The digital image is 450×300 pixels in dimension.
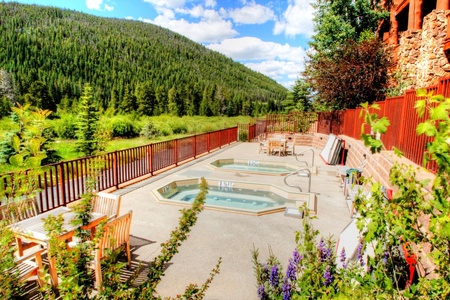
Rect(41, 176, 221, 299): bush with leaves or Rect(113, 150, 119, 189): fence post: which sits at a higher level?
Rect(41, 176, 221, 299): bush with leaves

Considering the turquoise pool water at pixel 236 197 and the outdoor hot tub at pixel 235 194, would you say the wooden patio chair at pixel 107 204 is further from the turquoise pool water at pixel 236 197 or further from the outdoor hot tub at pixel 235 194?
the turquoise pool water at pixel 236 197

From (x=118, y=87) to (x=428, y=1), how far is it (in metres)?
65.6

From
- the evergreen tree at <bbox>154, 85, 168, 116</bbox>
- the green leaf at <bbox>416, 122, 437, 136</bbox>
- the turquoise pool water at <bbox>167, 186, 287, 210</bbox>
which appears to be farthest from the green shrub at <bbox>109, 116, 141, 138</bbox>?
the evergreen tree at <bbox>154, 85, 168, 116</bbox>

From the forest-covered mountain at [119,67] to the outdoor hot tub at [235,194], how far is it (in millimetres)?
51303

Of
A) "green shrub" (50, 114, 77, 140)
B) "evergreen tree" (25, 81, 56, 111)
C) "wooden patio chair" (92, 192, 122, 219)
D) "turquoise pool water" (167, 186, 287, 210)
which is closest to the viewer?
"wooden patio chair" (92, 192, 122, 219)

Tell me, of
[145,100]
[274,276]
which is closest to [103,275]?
[274,276]

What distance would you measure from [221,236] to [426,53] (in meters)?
12.9

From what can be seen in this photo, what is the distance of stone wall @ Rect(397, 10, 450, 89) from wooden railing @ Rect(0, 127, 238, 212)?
9.38 m

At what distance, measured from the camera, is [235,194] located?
759cm

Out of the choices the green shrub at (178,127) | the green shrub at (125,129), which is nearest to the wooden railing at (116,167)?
the green shrub at (125,129)

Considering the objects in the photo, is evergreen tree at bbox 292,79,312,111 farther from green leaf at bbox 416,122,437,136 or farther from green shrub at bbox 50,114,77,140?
green leaf at bbox 416,122,437,136

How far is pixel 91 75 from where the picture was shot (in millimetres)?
73562

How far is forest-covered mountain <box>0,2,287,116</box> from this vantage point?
5963cm

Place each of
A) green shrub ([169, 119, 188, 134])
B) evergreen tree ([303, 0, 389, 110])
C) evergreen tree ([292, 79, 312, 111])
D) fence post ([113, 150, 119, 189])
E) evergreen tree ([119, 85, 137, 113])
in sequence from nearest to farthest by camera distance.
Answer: fence post ([113, 150, 119, 189])
evergreen tree ([303, 0, 389, 110])
green shrub ([169, 119, 188, 134])
evergreen tree ([292, 79, 312, 111])
evergreen tree ([119, 85, 137, 113])
